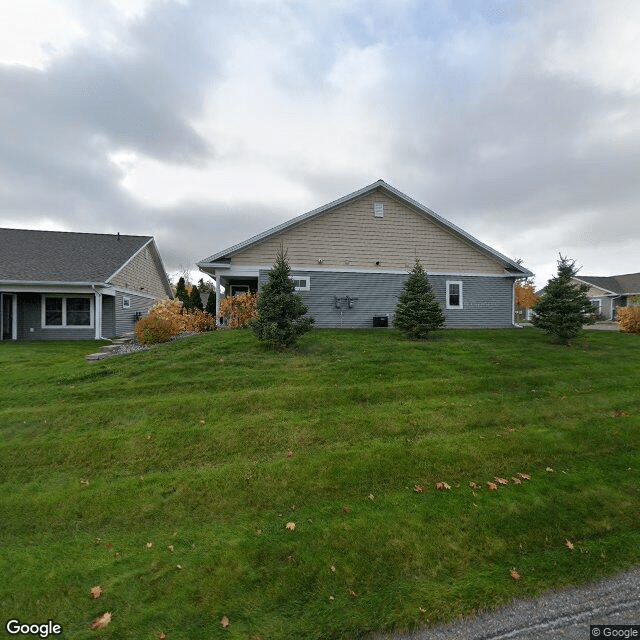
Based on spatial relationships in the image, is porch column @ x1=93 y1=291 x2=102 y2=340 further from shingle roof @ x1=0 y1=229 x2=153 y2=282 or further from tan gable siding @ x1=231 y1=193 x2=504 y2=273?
tan gable siding @ x1=231 y1=193 x2=504 y2=273

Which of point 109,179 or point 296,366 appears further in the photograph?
point 109,179

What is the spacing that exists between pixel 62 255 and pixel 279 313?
1580 centimetres

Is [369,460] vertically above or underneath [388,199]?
underneath

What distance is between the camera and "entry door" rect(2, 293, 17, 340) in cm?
1633

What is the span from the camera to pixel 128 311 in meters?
19.4

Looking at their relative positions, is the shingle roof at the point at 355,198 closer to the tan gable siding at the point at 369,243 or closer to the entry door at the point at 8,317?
the tan gable siding at the point at 369,243

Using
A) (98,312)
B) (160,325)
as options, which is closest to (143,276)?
(98,312)

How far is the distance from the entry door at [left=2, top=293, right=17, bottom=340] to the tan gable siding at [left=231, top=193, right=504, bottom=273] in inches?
469

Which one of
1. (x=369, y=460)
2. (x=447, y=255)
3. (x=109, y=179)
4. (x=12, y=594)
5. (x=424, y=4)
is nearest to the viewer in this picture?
(x=12, y=594)

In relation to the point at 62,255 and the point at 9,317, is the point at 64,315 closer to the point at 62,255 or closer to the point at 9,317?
the point at 9,317

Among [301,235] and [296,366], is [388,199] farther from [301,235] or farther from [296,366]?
[296,366]

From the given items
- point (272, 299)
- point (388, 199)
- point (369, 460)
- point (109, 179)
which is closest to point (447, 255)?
point (388, 199)

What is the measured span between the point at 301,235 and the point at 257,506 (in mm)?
12289

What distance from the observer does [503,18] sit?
41.5 feet
